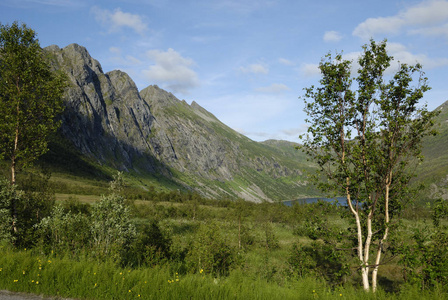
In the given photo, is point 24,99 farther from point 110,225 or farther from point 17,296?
point 17,296

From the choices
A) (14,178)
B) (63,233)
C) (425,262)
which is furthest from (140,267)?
(425,262)

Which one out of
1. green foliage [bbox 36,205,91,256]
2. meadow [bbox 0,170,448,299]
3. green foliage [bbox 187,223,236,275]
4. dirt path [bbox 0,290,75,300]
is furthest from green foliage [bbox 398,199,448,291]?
green foliage [bbox 36,205,91,256]

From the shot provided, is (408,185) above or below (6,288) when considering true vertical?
above

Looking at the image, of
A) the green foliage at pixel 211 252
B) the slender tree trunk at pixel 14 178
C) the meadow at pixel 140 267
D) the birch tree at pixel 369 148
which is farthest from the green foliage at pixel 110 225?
the birch tree at pixel 369 148

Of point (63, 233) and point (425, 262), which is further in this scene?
point (63, 233)

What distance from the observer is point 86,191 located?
160500mm

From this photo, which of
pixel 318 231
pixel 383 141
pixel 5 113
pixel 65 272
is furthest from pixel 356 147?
pixel 5 113

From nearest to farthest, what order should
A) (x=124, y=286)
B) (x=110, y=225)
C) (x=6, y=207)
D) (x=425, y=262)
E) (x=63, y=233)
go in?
(x=124, y=286), (x=425, y=262), (x=63, y=233), (x=6, y=207), (x=110, y=225)

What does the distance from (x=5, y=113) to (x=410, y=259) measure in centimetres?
2201

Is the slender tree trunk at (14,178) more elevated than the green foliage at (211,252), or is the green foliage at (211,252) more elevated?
the slender tree trunk at (14,178)

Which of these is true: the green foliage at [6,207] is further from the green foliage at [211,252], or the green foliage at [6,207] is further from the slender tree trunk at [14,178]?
the green foliage at [211,252]

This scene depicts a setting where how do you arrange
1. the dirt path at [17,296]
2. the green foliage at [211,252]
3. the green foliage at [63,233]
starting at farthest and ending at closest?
1. the green foliage at [211,252]
2. the green foliage at [63,233]
3. the dirt path at [17,296]

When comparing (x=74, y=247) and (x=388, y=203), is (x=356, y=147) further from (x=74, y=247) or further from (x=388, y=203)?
(x=74, y=247)

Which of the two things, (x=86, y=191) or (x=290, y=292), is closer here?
(x=290, y=292)
